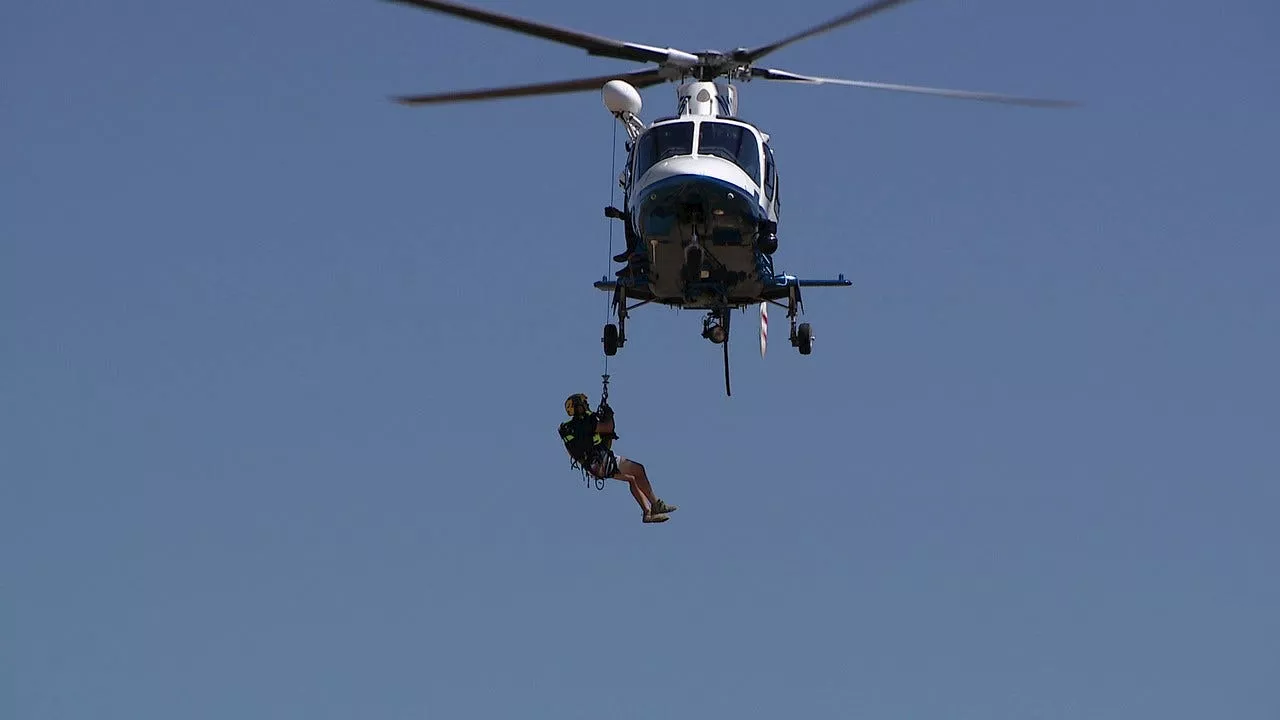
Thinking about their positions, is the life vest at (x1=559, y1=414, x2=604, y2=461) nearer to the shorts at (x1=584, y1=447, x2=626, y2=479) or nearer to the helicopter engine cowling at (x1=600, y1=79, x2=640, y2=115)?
the shorts at (x1=584, y1=447, x2=626, y2=479)

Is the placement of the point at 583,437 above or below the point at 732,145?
below

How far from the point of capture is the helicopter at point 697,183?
4050cm

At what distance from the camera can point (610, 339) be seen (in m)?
43.3

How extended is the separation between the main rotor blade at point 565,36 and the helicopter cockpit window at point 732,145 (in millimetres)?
2374

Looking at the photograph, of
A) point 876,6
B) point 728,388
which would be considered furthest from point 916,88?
point 728,388

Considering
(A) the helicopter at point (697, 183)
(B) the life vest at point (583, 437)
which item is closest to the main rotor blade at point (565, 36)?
(A) the helicopter at point (697, 183)

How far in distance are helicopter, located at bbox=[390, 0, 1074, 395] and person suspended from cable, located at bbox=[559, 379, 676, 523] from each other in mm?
2414

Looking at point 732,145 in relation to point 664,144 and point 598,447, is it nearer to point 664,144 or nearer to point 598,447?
point 664,144

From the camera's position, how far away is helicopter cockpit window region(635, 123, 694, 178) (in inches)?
1615

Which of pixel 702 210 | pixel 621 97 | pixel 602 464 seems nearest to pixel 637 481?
pixel 602 464

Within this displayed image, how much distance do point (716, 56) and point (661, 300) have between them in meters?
4.53

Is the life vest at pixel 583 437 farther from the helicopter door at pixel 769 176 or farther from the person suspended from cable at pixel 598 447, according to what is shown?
the helicopter door at pixel 769 176

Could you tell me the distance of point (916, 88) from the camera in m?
43.0

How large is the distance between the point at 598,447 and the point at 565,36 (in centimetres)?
672
